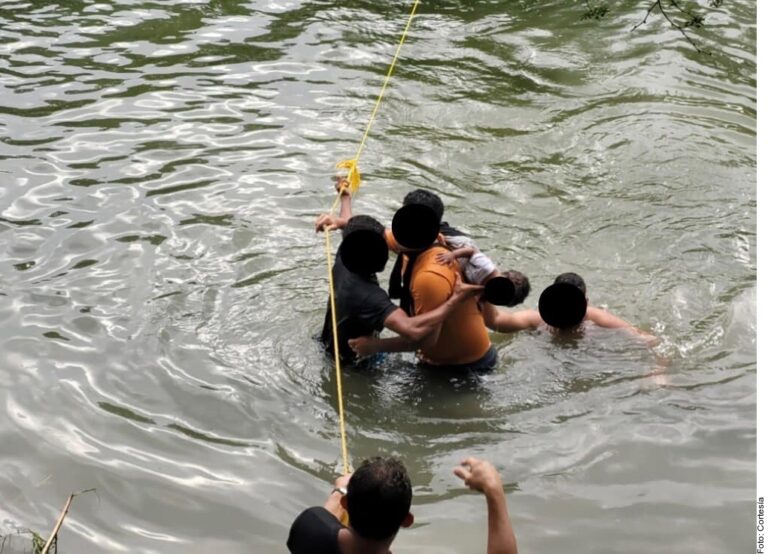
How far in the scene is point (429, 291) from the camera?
5633mm

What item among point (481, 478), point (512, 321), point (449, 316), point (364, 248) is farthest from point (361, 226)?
point (481, 478)

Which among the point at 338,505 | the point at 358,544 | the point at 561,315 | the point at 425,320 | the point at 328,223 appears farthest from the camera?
the point at 561,315

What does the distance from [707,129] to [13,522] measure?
7787 millimetres

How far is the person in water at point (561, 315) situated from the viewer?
254 inches

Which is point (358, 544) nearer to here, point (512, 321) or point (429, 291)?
point (429, 291)

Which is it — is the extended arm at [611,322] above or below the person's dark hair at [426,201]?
below

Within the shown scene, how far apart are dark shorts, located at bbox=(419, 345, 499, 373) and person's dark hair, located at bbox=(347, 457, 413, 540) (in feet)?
8.71

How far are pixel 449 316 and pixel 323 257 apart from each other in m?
2.12

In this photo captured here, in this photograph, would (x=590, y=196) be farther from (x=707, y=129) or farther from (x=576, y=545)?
(x=576, y=545)

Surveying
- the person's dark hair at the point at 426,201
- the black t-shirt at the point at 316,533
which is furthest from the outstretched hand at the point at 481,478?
the person's dark hair at the point at 426,201

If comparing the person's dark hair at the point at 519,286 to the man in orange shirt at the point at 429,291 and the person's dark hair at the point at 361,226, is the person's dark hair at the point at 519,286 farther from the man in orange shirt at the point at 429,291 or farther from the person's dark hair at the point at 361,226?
the person's dark hair at the point at 361,226

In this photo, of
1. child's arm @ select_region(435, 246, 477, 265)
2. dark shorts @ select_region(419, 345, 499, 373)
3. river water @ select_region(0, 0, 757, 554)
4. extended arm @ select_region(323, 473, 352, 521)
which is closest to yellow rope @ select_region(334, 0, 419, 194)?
river water @ select_region(0, 0, 757, 554)

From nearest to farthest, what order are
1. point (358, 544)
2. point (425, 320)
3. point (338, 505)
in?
point (358, 544), point (338, 505), point (425, 320)

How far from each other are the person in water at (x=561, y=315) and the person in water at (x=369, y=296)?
87cm
